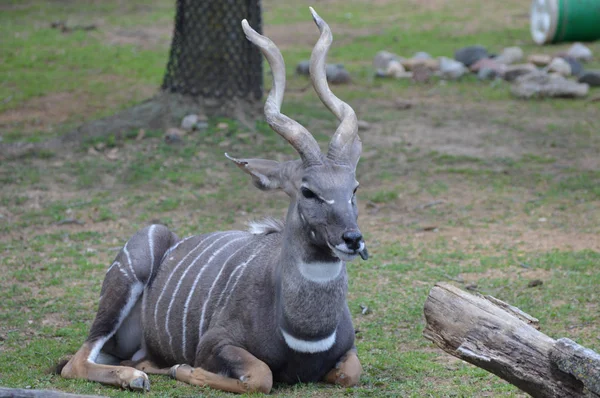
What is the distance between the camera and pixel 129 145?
971 centimetres

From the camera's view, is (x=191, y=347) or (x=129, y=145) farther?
(x=129, y=145)

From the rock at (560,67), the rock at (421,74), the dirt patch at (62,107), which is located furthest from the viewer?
the rock at (560,67)

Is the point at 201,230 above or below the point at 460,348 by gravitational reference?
below

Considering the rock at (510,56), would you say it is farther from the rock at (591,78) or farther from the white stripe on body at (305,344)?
the white stripe on body at (305,344)

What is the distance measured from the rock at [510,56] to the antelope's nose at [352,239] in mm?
9940

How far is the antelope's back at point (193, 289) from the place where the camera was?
510cm

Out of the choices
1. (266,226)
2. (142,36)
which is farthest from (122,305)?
(142,36)

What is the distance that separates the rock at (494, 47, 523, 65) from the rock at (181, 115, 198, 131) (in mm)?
5459

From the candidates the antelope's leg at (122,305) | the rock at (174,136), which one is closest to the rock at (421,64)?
the rock at (174,136)

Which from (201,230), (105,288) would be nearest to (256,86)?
(201,230)

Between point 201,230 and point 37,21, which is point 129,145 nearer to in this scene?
point 201,230

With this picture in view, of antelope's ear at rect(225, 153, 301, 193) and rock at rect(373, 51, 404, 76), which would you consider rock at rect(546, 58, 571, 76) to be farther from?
antelope's ear at rect(225, 153, 301, 193)

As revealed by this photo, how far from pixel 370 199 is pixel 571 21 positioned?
7.85 meters

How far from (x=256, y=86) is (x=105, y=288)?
205 inches
